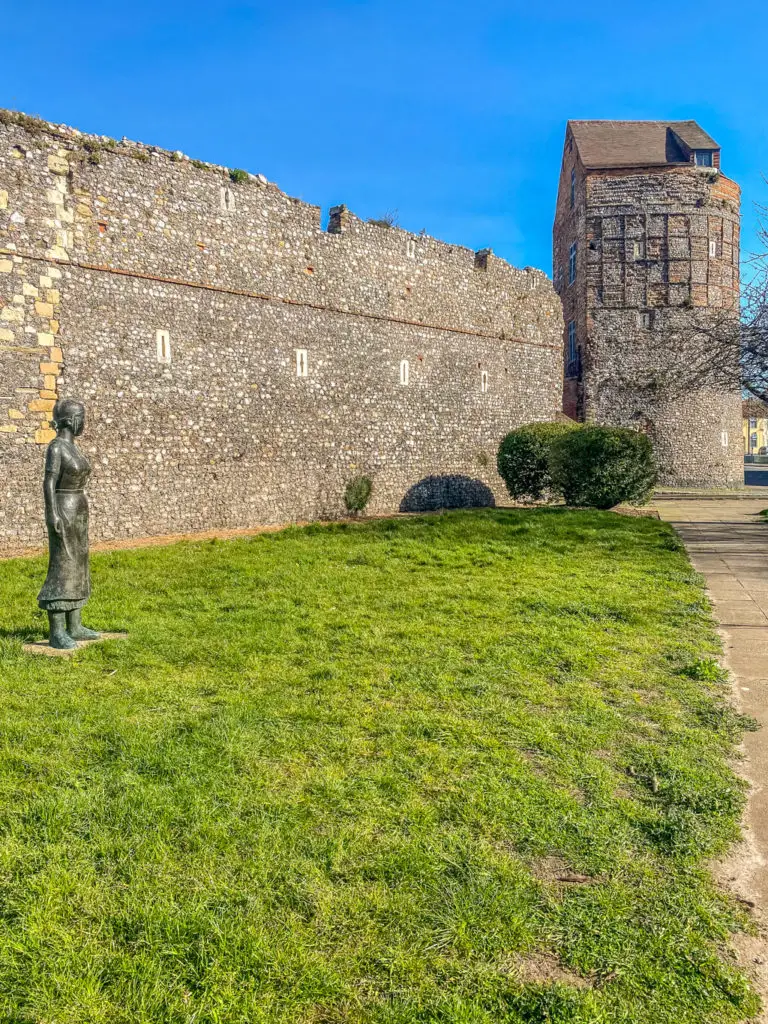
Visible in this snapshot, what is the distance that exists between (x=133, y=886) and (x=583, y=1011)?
1.56m

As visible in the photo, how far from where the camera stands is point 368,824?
2947 mm

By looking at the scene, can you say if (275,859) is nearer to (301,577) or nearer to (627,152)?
(301,577)

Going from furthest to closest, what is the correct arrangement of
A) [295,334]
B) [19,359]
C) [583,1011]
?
[295,334] < [19,359] < [583,1011]

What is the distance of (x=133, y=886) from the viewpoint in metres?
2.51

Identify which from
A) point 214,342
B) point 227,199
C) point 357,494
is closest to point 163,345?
point 214,342

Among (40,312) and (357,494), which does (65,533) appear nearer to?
(40,312)

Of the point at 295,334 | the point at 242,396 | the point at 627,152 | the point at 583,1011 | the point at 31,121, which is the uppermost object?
the point at 627,152

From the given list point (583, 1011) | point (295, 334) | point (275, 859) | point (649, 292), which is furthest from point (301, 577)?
point (649, 292)

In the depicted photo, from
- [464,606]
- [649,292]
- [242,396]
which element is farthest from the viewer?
[649,292]

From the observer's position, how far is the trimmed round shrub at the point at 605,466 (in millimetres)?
15977

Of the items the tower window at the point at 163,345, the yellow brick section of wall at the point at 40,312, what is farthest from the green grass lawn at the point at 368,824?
the tower window at the point at 163,345

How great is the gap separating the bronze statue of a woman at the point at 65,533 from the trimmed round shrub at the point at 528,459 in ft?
44.6

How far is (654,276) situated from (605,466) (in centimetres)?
1530

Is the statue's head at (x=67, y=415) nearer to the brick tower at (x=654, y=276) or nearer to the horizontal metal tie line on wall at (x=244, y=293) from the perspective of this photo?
the horizontal metal tie line on wall at (x=244, y=293)
